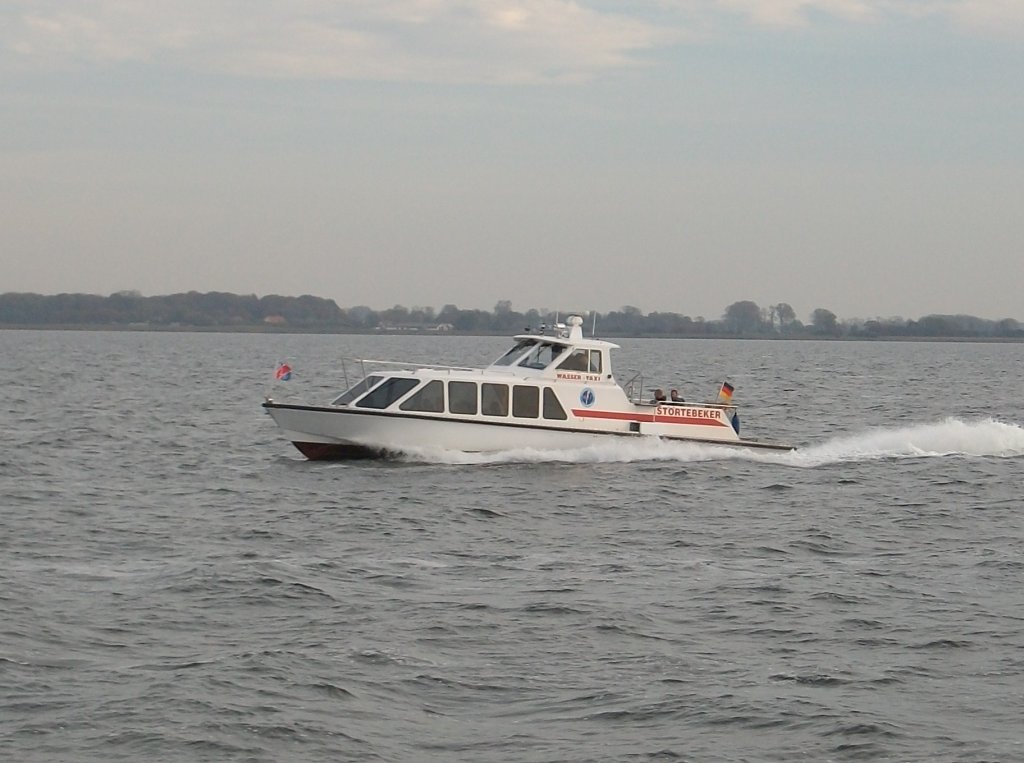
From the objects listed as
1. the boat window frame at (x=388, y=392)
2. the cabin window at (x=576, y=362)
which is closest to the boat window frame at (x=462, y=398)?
the boat window frame at (x=388, y=392)

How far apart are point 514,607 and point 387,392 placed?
1384 cm

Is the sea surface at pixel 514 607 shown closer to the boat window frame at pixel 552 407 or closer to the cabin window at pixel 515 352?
the boat window frame at pixel 552 407

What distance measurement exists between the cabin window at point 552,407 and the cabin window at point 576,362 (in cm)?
59

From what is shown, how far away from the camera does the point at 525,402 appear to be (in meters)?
31.4

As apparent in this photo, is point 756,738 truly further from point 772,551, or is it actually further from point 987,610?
point 772,551

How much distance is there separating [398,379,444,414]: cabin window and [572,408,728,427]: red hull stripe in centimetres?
312

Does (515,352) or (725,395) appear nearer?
(725,395)

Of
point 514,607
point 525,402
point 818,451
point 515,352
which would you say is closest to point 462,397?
point 525,402

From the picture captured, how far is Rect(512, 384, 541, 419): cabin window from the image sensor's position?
31.3m

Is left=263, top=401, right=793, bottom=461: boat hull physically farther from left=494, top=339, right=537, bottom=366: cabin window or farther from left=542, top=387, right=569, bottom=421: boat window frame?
left=494, top=339, right=537, bottom=366: cabin window

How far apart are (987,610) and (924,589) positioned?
1.43 metres

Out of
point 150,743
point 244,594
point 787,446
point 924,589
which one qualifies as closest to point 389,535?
point 244,594

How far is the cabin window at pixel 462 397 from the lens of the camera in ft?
101

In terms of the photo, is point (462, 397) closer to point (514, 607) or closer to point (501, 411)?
point (501, 411)
